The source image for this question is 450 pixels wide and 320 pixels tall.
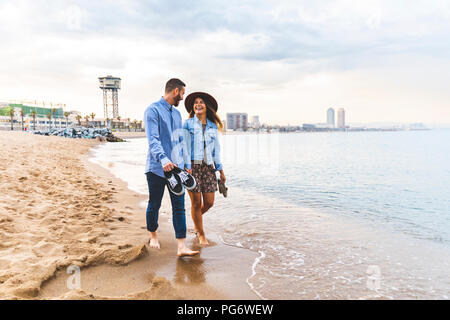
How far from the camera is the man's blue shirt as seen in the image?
3920mm

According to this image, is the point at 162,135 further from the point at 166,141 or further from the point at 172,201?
the point at 172,201

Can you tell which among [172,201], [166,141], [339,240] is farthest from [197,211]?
[339,240]

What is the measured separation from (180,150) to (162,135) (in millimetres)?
353

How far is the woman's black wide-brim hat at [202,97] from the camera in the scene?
15.6 feet

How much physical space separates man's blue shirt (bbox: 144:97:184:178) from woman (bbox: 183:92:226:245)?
301mm

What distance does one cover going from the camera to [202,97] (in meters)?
4.75

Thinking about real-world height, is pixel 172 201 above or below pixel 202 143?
below

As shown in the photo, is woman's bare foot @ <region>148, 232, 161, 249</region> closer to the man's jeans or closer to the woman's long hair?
the man's jeans

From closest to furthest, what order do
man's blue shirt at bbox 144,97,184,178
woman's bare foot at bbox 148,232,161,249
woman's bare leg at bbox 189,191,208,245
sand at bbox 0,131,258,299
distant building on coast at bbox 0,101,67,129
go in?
sand at bbox 0,131,258,299 → man's blue shirt at bbox 144,97,184,178 → woman's bare foot at bbox 148,232,161,249 → woman's bare leg at bbox 189,191,208,245 → distant building on coast at bbox 0,101,67,129

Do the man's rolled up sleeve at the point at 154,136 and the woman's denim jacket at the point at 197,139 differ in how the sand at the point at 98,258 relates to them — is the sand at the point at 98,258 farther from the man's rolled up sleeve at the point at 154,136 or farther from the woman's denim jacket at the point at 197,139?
the woman's denim jacket at the point at 197,139

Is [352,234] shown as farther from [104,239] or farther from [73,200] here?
[73,200]

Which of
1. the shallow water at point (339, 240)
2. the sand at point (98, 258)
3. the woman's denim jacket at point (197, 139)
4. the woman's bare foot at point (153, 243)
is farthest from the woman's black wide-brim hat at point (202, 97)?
the shallow water at point (339, 240)

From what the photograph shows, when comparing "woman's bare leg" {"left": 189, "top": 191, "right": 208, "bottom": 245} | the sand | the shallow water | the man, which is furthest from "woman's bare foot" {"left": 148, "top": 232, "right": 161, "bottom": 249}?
the shallow water

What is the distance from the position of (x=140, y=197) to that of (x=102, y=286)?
571 cm
